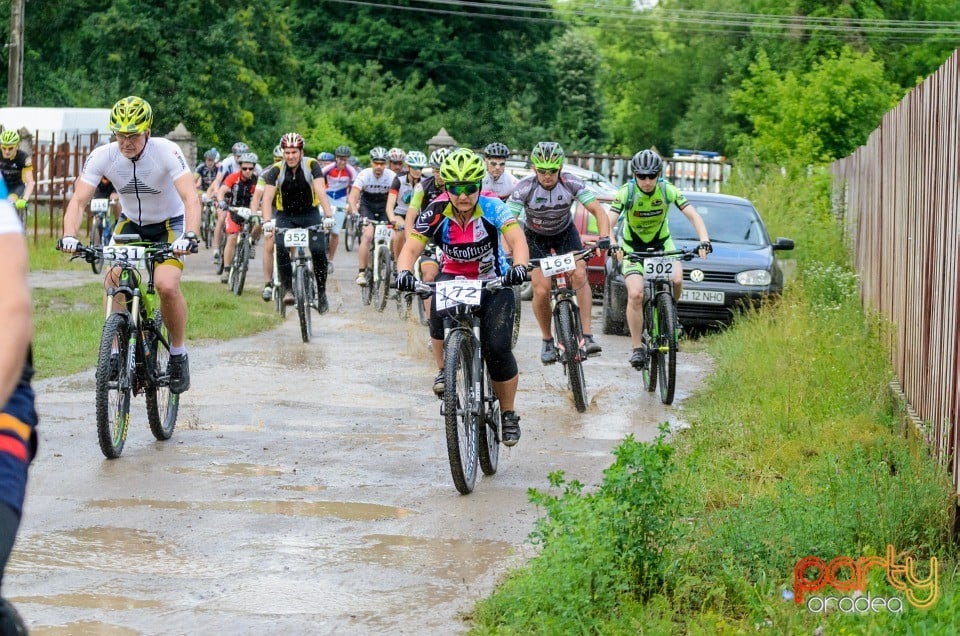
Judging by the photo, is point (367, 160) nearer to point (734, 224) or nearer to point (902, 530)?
point (734, 224)

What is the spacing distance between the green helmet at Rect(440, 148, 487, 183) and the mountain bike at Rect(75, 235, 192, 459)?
182 cm

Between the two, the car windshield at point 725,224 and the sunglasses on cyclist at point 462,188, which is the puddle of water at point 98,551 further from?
the car windshield at point 725,224

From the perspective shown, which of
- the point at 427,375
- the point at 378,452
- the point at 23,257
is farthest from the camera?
the point at 427,375

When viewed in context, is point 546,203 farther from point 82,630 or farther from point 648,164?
point 82,630

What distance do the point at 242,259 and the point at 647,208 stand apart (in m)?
9.10

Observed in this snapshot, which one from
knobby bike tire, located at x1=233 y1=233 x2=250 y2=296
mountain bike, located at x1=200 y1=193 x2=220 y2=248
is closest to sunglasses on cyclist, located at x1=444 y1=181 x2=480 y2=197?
knobby bike tire, located at x1=233 y1=233 x2=250 y2=296

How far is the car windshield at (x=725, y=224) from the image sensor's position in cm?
1858

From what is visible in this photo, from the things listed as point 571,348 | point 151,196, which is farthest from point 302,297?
point 151,196

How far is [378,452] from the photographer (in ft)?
31.5

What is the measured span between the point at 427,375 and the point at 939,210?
617 centimetres

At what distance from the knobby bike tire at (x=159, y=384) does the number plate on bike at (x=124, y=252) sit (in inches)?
19.1

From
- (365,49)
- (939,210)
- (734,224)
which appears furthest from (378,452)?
(365,49)

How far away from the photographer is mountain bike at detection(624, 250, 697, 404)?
12086mm

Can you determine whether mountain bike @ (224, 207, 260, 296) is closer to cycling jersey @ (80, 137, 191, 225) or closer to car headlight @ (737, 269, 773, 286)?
car headlight @ (737, 269, 773, 286)
